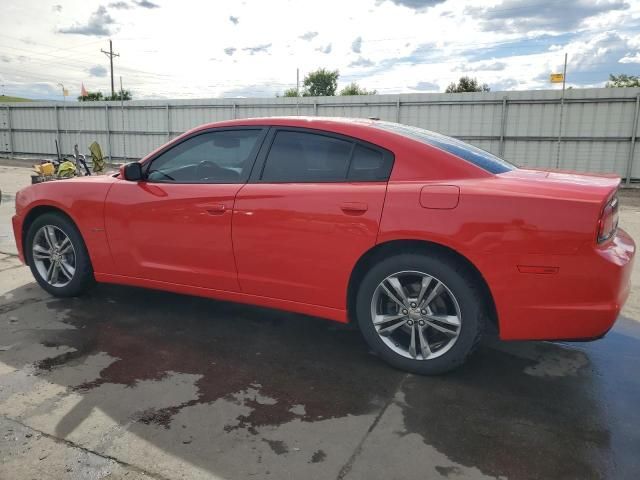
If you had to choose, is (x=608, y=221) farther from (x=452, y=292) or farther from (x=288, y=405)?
(x=288, y=405)

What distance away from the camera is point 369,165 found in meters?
3.28

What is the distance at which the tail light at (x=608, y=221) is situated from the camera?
2.75 meters

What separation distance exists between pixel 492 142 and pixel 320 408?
1257 cm

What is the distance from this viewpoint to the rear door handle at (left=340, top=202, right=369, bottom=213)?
10.3 ft

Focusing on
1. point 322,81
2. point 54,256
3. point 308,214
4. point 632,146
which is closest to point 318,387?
point 308,214

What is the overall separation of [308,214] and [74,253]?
2.27m

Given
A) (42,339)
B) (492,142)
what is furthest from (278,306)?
(492,142)

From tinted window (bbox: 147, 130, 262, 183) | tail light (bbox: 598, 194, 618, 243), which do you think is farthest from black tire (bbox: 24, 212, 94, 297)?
tail light (bbox: 598, 194, 618, 243)

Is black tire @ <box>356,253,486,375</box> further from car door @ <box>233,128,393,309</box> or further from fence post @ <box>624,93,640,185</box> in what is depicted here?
fence post @ <box>624,93,640,185</box>

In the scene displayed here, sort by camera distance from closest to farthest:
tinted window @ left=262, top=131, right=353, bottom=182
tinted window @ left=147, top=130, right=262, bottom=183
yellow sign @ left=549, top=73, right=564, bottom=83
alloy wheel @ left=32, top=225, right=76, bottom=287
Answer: tinted window @ left=262, top=131, right=353, bottom=182 < tinted window @ left=147, top=130, right=262, bottom=183 < alloy wheel @ left=32, top=225, right=76, bottom=287 < yellow sign @ left=549, top=73, right=564, bottom=83

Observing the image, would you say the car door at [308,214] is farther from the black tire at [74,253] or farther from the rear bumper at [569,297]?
the black tire at [74,253]

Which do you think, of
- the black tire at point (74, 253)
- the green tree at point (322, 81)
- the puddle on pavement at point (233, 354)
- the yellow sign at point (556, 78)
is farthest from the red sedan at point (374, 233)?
the green tree at point (322, 81)

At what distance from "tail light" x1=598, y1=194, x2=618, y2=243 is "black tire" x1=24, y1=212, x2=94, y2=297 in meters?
3.77

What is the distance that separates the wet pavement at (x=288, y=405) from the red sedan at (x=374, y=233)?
1.13ft
